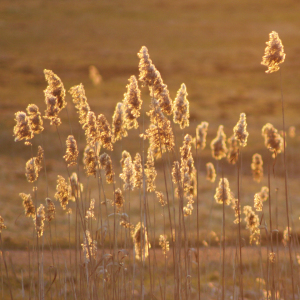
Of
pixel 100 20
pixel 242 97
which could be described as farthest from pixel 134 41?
pixel 242 97

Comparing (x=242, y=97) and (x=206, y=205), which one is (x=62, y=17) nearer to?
(x=242, y=97)

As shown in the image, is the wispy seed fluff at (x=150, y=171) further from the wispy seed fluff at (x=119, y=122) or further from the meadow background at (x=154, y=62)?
the meadow background at (x=154, y=62)

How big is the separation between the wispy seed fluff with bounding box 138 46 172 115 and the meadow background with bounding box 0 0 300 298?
131 inches

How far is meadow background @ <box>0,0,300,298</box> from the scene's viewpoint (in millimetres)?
10859

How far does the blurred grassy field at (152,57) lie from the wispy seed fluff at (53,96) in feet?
12.1

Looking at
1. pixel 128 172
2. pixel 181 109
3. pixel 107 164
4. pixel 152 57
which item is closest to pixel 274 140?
pixel 181 109

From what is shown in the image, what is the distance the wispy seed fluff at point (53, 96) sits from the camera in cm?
227

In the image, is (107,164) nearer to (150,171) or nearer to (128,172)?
(128,172)

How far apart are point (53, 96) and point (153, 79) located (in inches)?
21.4

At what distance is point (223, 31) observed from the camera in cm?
4122

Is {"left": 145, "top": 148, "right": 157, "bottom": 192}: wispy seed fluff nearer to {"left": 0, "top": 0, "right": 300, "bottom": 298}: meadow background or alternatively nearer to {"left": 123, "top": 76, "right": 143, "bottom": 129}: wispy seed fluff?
{"left": 123, "top": 76, "right": 143, "bottom": 129}: wispy seed fluff

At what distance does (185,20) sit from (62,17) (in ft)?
42.0

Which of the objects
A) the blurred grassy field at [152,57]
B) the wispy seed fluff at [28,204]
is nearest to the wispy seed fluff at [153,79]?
the wispy seed fluff at [28,204]

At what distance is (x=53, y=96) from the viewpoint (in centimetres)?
228
